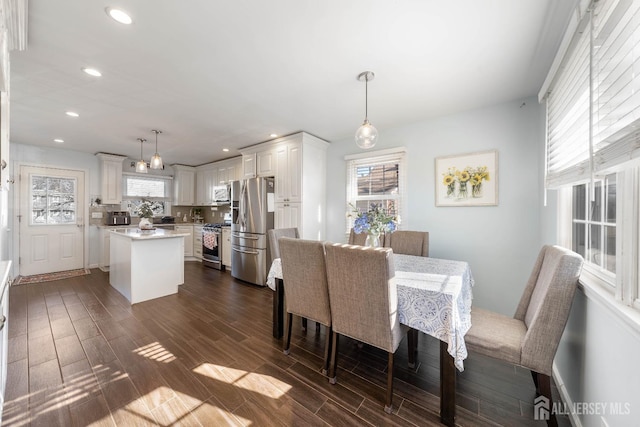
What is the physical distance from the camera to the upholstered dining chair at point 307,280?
5.86 feet

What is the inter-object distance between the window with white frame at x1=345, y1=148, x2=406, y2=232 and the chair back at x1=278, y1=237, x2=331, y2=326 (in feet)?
5.49

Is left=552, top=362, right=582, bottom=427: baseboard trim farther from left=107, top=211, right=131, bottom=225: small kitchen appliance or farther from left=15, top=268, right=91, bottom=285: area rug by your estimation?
left=107, top=211, right=131, bottom=225: small kitchen appliance

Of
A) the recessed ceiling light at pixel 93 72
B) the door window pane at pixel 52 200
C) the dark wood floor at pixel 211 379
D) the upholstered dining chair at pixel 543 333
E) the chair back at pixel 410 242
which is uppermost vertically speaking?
the recessed ceiling light at pixel 93 72

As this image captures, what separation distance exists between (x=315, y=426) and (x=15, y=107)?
4.63 meters

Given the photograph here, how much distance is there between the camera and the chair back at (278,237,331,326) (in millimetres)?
1784

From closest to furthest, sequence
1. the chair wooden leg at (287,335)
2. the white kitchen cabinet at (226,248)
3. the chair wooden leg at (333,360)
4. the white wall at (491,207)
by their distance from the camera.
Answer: the chair wooden leg at (333,360) < the chair wooden leg at (287,335) < the white wall at (491,207) < the white kitchen cabinet at (226,248)

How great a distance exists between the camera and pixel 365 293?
1546mm

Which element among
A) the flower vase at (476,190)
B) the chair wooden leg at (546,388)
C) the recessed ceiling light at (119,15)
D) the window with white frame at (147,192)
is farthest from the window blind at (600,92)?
the window with white frame at (147,192)

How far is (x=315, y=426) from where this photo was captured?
1.40 meters

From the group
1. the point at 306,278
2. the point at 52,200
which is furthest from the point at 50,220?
the point at 306,278

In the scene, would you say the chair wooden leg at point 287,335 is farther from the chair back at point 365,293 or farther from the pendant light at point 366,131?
the pendant light at point 366,131

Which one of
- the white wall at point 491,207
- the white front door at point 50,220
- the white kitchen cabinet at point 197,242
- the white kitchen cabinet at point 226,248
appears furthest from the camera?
the white kitchen cabinet at point 197,242

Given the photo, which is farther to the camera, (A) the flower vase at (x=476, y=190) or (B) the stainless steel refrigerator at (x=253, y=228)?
(B) the stainless steel refrigerator at (x=253, y=228)

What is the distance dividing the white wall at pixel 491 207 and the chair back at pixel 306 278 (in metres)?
1.98
